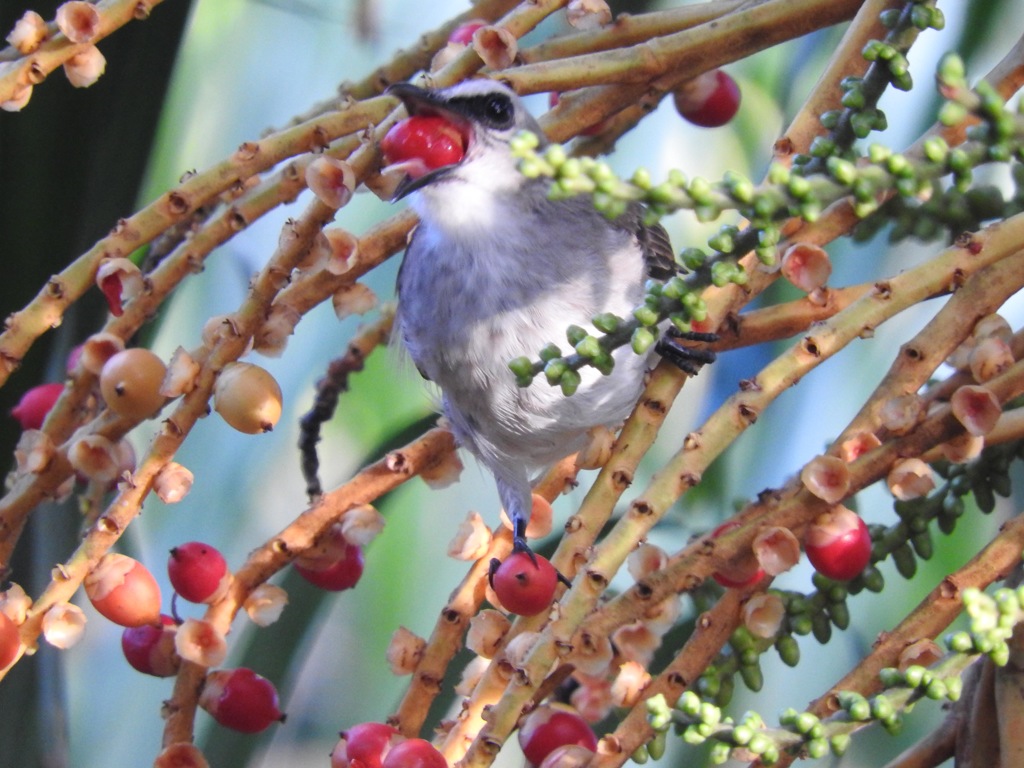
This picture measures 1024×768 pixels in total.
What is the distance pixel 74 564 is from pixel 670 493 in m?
0.32

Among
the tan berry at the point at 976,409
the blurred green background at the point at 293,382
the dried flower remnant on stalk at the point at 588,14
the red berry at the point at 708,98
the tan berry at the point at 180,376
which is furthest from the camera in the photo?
the blurred green background at the point at 293,382

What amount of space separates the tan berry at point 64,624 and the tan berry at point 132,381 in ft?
0.37

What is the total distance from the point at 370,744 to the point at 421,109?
373mm

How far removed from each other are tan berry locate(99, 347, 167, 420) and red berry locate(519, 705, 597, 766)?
0.30 m

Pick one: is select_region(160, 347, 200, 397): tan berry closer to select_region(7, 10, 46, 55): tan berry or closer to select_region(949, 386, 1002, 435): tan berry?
select_region(7, 10, 46, 55): tan berry

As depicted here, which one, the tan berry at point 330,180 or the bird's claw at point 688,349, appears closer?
the tan berry at point 330,180

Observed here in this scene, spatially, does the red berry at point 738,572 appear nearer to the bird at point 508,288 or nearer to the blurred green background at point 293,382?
the bird at point 508,288

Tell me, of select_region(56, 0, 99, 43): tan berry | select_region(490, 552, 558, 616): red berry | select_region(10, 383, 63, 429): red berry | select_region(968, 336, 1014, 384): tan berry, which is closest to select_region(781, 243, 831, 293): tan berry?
select_region(968, 336, 1014, 384): tan berry

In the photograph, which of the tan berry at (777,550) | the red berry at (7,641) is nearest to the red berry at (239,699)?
the red berry at (7,641)

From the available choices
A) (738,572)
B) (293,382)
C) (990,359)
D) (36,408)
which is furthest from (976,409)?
(293,382)

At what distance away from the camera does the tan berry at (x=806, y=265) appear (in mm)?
530

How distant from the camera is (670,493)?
489 millimetres

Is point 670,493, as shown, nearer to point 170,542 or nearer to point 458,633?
point 458,633

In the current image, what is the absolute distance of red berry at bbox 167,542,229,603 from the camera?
63cm
